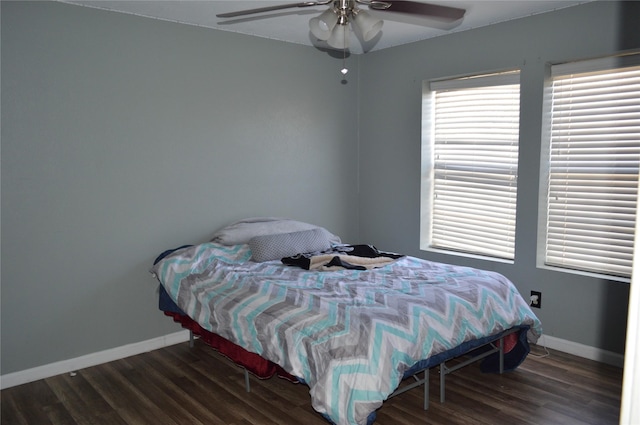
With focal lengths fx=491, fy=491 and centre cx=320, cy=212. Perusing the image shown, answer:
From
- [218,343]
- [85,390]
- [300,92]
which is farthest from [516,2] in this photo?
[85,390]

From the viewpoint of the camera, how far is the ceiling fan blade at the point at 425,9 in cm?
237

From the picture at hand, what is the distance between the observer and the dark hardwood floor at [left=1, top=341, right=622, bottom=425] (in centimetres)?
A: 278

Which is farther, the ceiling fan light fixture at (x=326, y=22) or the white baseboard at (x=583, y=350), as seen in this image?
the white baseboard at (x=583, y=350)

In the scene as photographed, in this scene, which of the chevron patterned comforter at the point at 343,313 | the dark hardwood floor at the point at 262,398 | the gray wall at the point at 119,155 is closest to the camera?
the chevron patterned comforter at the point at 343,313

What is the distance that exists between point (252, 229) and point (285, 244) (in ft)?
1.18

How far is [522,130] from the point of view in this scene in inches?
150

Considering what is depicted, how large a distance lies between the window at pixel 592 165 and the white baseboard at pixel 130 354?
575mm

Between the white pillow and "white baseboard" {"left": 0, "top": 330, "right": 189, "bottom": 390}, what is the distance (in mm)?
870

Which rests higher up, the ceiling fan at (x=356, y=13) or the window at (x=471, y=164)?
the ceiling fan at (x=356, y=13)

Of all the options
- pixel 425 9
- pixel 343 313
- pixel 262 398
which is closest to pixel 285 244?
pixel 262 398

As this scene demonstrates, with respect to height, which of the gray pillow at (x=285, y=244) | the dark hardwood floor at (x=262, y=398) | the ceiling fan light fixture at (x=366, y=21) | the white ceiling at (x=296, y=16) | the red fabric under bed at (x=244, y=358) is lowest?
the dark hardwood floor at (x=262, y=398)

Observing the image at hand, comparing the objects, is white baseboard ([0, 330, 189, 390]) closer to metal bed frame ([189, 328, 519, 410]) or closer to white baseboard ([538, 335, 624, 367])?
metal bed frame ([189, 328, 519, 410])

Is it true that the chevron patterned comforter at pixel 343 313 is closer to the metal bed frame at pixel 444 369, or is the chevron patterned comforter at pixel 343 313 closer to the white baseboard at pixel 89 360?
the metal bed frame at pixel 444 369

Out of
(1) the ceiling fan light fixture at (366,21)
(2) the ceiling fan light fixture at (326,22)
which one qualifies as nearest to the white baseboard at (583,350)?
(1) the ceiling fan light fixture at (366,21)
